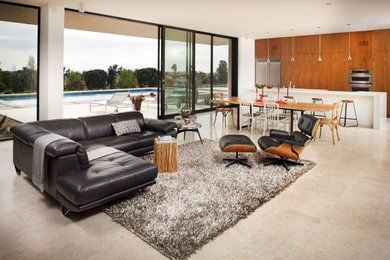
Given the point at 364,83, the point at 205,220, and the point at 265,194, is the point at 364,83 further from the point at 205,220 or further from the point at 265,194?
the point at 205,220

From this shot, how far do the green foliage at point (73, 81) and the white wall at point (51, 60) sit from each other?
28.4 feet

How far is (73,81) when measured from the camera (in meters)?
15.0

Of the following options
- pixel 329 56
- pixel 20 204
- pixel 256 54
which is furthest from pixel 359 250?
pixel 256 54

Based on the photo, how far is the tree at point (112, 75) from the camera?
52.1 feet

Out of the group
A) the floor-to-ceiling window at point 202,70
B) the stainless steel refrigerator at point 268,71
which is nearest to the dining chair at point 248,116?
the floor-to-ceiling window at point 202,70

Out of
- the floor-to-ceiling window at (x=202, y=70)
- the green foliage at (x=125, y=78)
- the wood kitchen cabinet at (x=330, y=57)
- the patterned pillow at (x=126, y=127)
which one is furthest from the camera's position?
the green foliage at (x=125, y=78)

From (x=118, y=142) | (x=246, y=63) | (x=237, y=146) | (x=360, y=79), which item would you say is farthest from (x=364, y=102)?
(x=118, y=142)

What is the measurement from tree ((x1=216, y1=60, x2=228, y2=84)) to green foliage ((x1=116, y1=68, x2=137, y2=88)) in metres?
6.46

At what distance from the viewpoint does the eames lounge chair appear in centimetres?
453

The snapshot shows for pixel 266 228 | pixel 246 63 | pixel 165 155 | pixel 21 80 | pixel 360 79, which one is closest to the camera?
pixel 266 228

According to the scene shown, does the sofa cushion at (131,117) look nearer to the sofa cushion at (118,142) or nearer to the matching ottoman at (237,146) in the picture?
the sofa cushion at (118,142)

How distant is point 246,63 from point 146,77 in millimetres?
6728

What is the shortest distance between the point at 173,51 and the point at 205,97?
2302mm

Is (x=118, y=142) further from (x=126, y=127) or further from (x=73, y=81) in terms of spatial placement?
(x=73, y=81)
